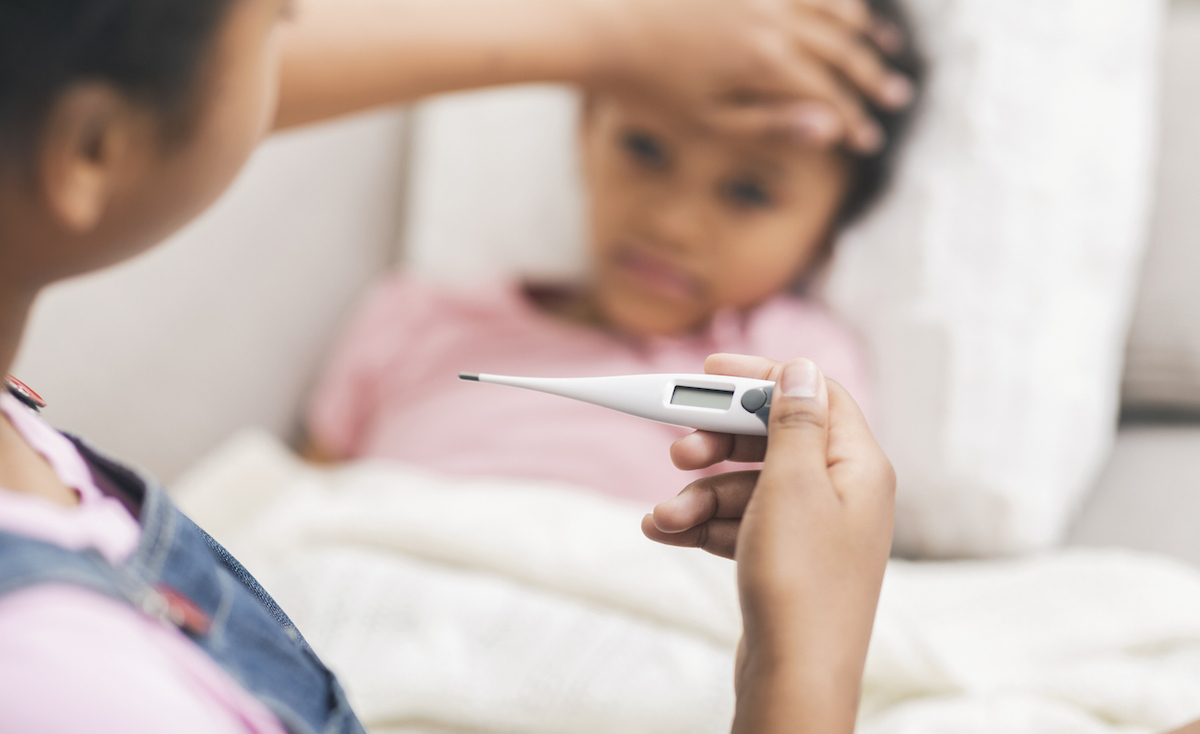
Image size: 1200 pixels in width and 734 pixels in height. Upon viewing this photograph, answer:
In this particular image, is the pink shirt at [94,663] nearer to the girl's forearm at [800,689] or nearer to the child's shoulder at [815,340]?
the girl's forearm at [800,689]

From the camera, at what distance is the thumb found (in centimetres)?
33

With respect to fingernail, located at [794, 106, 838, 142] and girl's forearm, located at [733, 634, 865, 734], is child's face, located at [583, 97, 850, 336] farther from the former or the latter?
girl's forearm, located at [733, 634, 865, 734]

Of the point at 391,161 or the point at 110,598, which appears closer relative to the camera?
the point at 110,598

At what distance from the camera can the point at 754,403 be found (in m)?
0.36

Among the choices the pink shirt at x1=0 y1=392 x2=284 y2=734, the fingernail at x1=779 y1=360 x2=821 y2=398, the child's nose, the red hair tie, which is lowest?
the pink shirt at x1=0 y1=392 x2=284 y2=734

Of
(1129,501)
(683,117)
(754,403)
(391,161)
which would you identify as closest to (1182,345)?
(1129,501)

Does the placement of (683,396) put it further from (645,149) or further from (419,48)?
(645,149)

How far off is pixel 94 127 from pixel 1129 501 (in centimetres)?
91

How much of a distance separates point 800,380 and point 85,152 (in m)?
0.24

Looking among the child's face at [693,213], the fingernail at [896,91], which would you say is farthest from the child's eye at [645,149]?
the fingernail at [896,91]

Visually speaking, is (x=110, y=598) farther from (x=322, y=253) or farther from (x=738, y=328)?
(x=322, y=253)

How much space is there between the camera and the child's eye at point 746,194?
0.93 metres

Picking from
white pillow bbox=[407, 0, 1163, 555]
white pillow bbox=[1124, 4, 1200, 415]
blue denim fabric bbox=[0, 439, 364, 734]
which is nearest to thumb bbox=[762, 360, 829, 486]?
blue denim fabric bbox=[0, 439, 364, 734]

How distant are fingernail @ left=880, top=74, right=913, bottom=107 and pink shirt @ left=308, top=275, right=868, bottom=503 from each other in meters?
0.22
